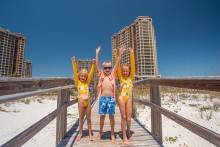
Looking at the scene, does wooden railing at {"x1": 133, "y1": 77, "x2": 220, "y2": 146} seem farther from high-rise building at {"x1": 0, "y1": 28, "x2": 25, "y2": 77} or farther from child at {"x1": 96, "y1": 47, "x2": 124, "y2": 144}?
high-rise building at {"x1": 0, "y1": 28, "x2": 25, "y2": 77}

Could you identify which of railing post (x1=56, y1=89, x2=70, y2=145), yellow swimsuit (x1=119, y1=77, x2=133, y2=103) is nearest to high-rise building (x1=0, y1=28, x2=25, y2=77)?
railing post (x1=56, y1=89, x2=70, y2=145)

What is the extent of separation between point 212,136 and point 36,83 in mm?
1705

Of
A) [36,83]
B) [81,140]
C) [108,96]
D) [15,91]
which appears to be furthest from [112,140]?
[15,91]

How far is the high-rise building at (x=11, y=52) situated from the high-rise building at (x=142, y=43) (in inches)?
1351

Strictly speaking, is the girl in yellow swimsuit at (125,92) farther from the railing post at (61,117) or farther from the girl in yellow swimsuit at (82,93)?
the railing post at (61,117)

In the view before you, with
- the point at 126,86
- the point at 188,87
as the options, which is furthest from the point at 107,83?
the point at 188,87

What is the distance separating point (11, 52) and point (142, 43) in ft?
144

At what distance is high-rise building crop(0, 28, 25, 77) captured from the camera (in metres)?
52.4

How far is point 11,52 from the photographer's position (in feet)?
186

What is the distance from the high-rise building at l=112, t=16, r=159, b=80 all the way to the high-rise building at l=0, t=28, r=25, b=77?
34317 mm

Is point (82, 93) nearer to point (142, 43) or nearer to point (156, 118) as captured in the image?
point (156, 118)

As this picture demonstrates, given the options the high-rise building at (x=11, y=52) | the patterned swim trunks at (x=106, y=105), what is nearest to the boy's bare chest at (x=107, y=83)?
the patterned swim trunks at (x=106, y=105)

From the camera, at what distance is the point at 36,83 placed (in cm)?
183

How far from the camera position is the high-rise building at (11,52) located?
52438 mm
